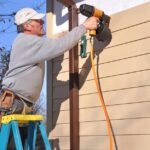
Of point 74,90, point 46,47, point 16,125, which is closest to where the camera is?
point 16,125

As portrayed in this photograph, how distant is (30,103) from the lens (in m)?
4.03

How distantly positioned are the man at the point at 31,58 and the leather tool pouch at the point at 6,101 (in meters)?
0.02

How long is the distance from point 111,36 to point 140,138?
1011 mm

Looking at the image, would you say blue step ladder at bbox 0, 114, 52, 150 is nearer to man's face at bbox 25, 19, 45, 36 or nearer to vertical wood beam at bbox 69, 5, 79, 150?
vertical wood beam at bbox 69, 5, 79, 150

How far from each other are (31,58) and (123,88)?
84cm

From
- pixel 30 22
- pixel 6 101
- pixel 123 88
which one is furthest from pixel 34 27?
pixel 123 88

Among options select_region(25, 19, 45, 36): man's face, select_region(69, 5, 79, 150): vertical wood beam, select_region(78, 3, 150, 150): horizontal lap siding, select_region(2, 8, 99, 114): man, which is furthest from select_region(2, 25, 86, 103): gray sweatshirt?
select_region(69, 5, 79, 150): vertical wood beam

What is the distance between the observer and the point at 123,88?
4.02 m

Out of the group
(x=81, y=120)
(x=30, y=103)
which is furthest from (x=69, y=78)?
(x=30, y=103)

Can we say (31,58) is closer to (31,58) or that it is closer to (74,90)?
(31,58)

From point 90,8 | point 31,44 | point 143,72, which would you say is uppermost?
point 90,8

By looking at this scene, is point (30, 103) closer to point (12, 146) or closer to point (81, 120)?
point (12, 146)

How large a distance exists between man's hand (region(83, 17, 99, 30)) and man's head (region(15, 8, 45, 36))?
1.31ft

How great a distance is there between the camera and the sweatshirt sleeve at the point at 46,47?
3807 millimetres
